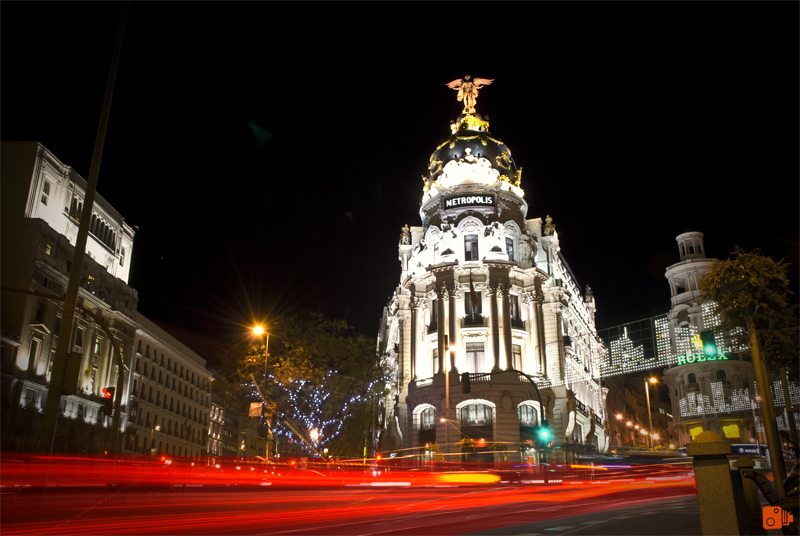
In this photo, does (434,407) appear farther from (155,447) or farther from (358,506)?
(155,447)

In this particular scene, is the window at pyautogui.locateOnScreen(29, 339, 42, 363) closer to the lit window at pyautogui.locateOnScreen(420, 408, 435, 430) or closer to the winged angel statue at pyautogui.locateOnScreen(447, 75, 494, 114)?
the lit window at pyautogui.locateOnScreen(420, 408, 435, 430)

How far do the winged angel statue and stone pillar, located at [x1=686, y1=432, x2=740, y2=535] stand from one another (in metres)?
52.9

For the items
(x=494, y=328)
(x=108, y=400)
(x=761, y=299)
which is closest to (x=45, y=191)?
(x=494, y=328)

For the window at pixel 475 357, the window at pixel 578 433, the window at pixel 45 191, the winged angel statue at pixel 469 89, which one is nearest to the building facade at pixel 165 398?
the window at pixel 45 191

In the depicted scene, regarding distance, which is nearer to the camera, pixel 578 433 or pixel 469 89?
pixel 578 433

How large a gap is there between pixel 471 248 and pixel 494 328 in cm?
721

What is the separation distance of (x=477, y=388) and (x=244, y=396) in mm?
16466

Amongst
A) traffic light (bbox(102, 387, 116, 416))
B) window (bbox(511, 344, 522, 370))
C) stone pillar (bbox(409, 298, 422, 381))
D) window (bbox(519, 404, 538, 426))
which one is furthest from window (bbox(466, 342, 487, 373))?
traffic light (bbox(102, 387, 116, 416))

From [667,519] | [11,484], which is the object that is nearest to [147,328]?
[11,484]

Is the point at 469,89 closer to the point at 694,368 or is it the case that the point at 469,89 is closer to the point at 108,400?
the point at 694,368

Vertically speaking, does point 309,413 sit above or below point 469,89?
below

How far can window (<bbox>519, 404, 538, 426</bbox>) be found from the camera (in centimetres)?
4644

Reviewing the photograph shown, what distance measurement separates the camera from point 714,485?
818 cm

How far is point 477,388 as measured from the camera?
4547 cm
